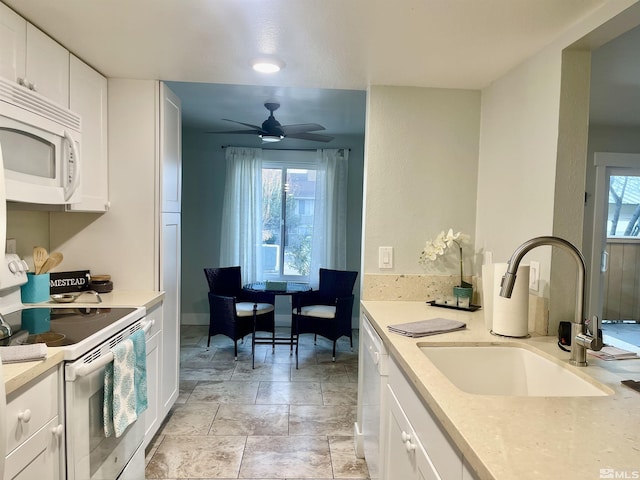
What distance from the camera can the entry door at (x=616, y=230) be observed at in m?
3.96

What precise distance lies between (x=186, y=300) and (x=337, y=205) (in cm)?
227

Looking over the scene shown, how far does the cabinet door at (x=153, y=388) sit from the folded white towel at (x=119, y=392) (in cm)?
47

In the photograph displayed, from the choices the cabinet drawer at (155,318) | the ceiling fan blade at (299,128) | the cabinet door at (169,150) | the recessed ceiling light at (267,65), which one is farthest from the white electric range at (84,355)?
the ceiling fan blade at (299,128)

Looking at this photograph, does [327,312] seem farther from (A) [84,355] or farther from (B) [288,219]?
(A) [84,355]

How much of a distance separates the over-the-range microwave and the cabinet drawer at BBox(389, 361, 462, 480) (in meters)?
1.60

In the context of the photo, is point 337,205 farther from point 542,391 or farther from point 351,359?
point 542,391

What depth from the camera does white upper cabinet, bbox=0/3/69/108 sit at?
1.57 metres

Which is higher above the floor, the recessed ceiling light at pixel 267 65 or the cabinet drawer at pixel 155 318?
the recessed ceiling light at pixel 267 65

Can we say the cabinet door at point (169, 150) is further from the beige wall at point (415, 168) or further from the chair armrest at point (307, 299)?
the chair armrest at point (307, 299)

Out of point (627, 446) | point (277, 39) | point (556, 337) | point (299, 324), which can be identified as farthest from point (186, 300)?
point (627, 446)

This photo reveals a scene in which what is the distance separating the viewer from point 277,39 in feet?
5.75

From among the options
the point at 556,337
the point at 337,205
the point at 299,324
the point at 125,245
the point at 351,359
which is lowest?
the point at 351,359

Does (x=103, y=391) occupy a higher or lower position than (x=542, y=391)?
lower

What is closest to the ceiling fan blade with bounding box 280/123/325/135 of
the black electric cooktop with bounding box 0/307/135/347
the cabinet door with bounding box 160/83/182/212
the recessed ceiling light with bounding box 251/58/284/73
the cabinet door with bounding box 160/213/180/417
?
the cabinet door with bounding box 160/83/182/212
